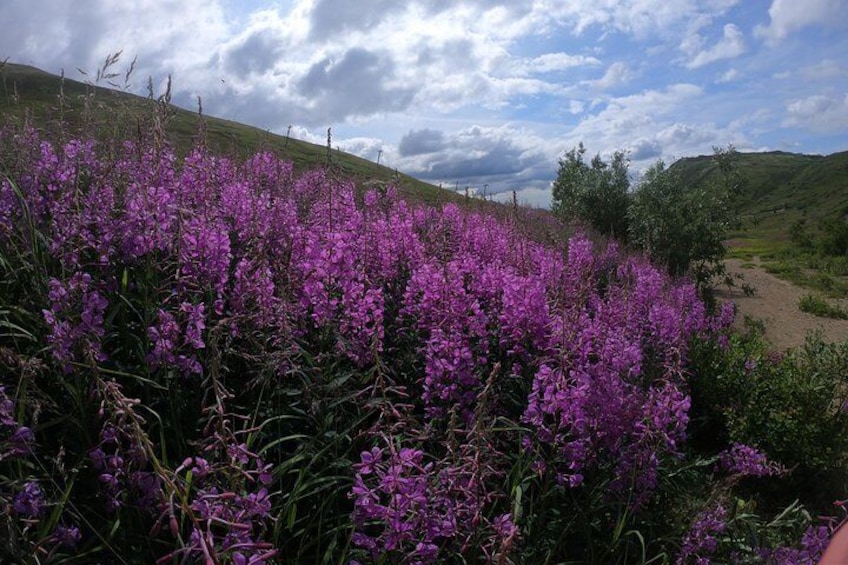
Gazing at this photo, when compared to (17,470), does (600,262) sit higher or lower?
higher

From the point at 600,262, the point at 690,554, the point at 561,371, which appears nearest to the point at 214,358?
the point at 561,371

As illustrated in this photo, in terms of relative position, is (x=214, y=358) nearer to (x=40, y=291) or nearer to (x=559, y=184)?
(x=40, y=291)

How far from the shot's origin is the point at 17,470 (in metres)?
2.41

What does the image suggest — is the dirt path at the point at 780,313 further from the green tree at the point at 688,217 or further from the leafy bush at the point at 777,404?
the leafy bush at the point at 777,404

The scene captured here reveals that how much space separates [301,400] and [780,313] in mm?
16054

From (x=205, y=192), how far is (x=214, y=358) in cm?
289

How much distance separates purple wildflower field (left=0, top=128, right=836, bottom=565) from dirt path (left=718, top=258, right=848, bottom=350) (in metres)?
8.42

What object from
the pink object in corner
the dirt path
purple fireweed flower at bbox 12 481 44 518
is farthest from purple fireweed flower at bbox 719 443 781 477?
the dirt path

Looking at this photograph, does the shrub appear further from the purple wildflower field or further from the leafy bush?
the purple wildflower field

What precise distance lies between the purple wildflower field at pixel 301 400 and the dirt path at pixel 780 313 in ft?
27.6

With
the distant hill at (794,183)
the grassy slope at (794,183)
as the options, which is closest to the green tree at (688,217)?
the distant hill at (794,183)

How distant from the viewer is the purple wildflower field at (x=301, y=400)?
221 cm

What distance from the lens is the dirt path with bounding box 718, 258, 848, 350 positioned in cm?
1273

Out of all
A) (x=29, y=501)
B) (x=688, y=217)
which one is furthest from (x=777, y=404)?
(x=688, y=217)
